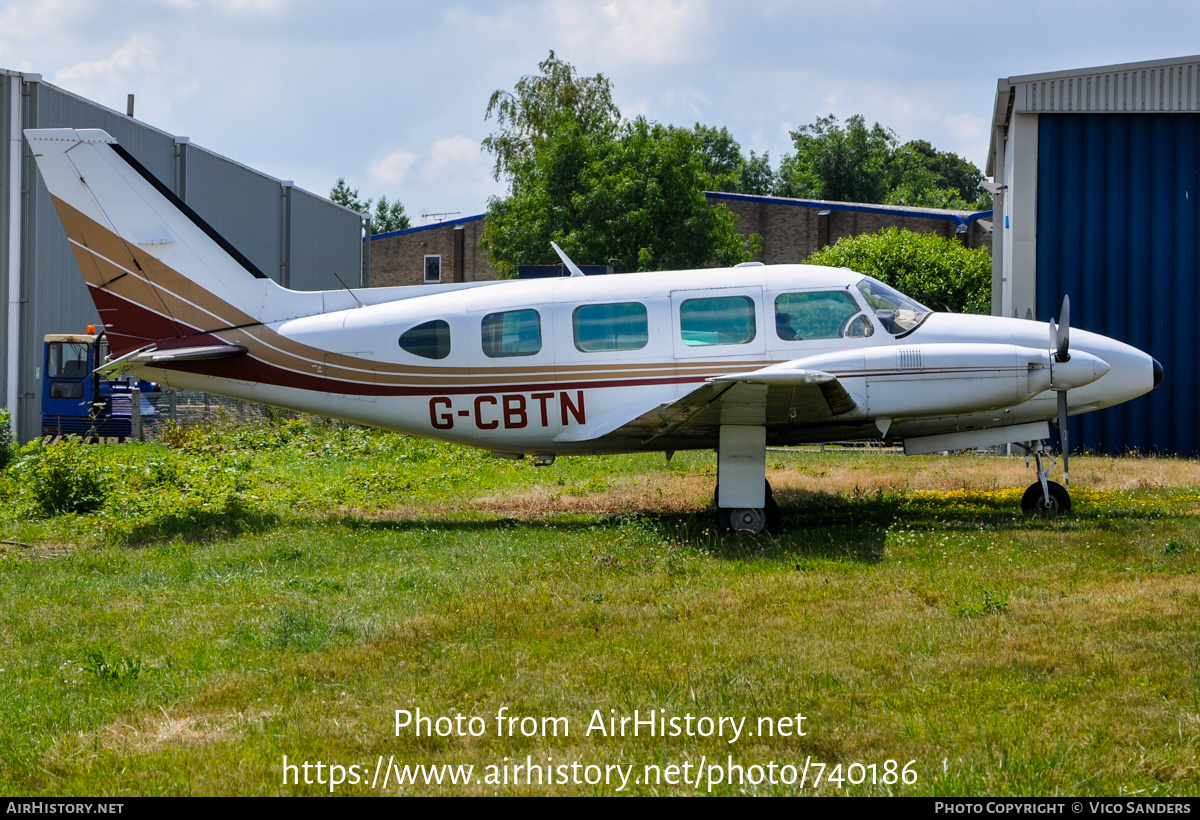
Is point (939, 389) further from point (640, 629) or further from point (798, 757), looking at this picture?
point (798, 757)

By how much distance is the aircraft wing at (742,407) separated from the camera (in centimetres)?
1006

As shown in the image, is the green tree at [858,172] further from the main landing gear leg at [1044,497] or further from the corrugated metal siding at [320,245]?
the main landing gear leg at [1044,497]

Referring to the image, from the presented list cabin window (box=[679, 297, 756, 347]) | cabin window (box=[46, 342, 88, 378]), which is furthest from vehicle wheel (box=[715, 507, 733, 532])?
cabin window (box=[46, 342, 88, 378])

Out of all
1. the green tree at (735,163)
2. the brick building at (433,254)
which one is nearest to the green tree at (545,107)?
the brick building at (433,254)

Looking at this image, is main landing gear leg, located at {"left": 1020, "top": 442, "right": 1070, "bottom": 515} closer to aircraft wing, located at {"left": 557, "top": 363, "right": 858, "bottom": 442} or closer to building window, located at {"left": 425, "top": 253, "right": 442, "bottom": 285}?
aircraft wing, located at {"left": 557, "top": 363, "right": 858, "bottom": 442}

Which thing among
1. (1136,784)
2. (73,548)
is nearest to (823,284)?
(1136,784)

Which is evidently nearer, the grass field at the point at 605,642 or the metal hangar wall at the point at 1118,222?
the grass field at the point at 605,642

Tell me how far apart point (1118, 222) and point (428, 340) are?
1425cm

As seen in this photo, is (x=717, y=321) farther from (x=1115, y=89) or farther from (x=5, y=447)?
(x=5, y=447)

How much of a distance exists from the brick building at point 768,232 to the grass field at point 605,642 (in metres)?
34.6

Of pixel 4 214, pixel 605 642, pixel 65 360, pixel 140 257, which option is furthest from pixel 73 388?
pixel 605 642

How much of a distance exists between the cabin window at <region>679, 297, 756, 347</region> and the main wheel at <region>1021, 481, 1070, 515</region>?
3.91m

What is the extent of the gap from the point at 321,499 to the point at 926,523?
334 inches

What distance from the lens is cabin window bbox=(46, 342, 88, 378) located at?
2359 cm
